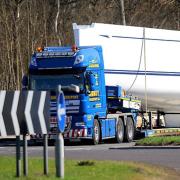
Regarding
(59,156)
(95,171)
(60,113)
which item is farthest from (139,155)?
(59,156)

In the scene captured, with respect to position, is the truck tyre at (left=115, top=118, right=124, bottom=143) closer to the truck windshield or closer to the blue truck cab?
the blue truck cab

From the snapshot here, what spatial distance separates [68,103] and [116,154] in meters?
5.97

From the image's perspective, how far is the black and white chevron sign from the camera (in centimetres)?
1487

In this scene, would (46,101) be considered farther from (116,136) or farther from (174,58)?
(174,58)

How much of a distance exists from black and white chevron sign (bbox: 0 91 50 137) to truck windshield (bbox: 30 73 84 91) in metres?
14.5

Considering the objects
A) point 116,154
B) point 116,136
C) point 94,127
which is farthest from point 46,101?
point 116,136

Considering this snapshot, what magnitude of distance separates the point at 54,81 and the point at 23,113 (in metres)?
15.3

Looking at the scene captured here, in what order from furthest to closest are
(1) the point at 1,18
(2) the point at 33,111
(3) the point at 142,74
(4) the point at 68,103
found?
(1) the point at 1,18 < (3) the point at 142,74 < (4) the point at 68,103 < (2) the point at 33,111

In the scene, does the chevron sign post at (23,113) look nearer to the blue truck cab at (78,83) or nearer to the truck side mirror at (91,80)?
the blue truck cab at (78,83)

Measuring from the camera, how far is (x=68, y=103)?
30203mm

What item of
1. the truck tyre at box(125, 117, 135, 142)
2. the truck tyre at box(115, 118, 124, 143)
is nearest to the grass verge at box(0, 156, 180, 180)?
the truck tyre at box(115, 118, 124, 143)

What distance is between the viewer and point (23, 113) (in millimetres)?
14953

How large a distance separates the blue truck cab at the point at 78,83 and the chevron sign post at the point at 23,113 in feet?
45.0

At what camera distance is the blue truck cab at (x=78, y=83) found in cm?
3002
